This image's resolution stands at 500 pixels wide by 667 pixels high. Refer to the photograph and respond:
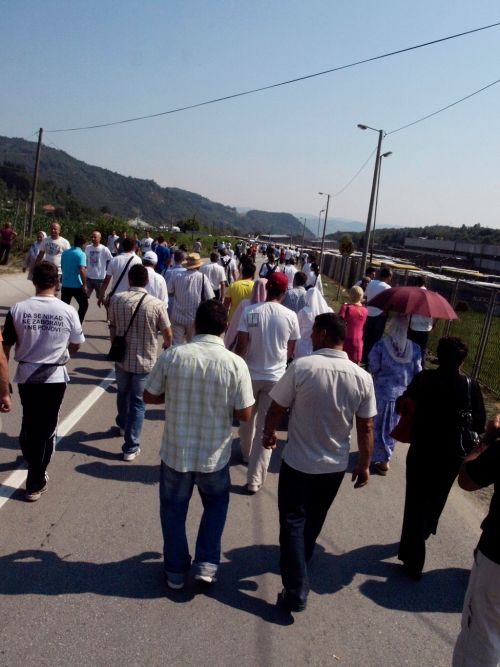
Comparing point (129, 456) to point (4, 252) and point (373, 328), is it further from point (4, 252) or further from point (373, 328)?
point (4, 252)

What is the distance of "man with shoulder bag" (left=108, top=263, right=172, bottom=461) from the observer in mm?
5488

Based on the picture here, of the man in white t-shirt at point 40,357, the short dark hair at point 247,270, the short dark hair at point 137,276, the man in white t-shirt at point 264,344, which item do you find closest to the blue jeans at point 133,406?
the short dark hair at point 137,276

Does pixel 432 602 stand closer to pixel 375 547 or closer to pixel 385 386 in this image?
pixel 375 547

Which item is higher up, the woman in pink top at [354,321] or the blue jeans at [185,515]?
the woman in pink top at [354,321]

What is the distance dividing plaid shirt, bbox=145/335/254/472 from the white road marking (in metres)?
1.84

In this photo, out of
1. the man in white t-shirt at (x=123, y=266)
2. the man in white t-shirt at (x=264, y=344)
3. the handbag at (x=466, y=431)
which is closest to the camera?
the handbag at (x=466, y=431)

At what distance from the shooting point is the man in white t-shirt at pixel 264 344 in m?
5.12

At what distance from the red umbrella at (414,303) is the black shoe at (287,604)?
2770 mm

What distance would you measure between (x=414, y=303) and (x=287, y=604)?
9.55ft

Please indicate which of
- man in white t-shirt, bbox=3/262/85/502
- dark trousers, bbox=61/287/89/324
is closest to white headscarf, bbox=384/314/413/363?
man in white t-shirt, bbox=3/262/85/502

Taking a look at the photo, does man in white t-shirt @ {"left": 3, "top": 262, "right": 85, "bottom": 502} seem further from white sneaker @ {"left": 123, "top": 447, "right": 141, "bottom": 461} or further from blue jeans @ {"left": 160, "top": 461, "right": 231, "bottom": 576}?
blue jeans @ {"left": 160, "top": 461, "right": 231, "bottom": 576}

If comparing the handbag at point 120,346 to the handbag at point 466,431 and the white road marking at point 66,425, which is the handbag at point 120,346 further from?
the handbag at point 466,431

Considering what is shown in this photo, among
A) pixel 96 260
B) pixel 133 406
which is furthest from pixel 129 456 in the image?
pixel 96 260

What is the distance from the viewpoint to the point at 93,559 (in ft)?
12.5
